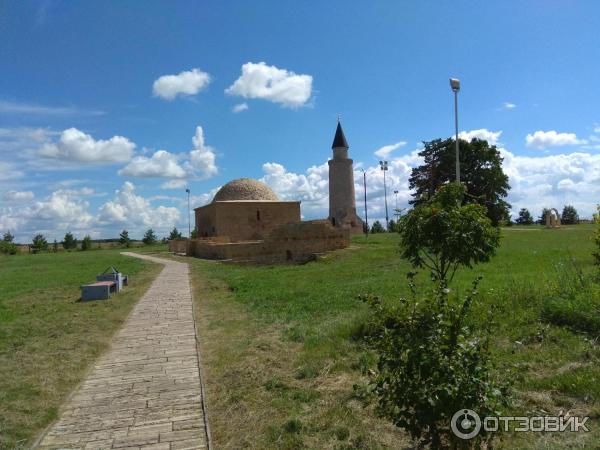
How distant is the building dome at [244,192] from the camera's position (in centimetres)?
3318

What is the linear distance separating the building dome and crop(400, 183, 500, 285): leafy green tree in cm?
2804

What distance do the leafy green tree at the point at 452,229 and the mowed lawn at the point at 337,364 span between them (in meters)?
0.54

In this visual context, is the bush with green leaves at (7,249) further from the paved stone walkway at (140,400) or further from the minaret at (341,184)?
the paved stone walkway at (140,400)

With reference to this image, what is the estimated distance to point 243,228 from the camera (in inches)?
1246

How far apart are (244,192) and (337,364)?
1132 inches

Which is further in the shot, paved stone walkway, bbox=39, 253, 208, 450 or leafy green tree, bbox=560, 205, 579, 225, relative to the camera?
leafy green tree, bbox=560, 205, 579, 225

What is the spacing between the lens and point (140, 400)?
453 cm

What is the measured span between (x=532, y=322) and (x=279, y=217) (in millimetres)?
27320

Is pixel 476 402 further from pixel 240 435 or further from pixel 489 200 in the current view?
pixel 489 200

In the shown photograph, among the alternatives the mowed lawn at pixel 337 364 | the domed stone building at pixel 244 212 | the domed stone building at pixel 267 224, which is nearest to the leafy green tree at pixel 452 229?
the mowed lawn at pixel 337 364

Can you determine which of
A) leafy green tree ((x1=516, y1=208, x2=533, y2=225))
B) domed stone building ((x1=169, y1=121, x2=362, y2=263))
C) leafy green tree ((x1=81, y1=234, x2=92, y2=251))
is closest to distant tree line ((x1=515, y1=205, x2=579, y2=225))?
leafy green tree ((x1=516, y1=208, x2=533, y2=225))

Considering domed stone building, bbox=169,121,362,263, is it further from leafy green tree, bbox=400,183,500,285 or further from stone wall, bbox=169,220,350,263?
leafy green tree, bbox=400,183,500,285

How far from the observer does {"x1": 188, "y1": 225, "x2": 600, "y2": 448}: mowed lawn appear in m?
3.73

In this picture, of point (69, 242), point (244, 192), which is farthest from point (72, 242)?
point (244, 192)
